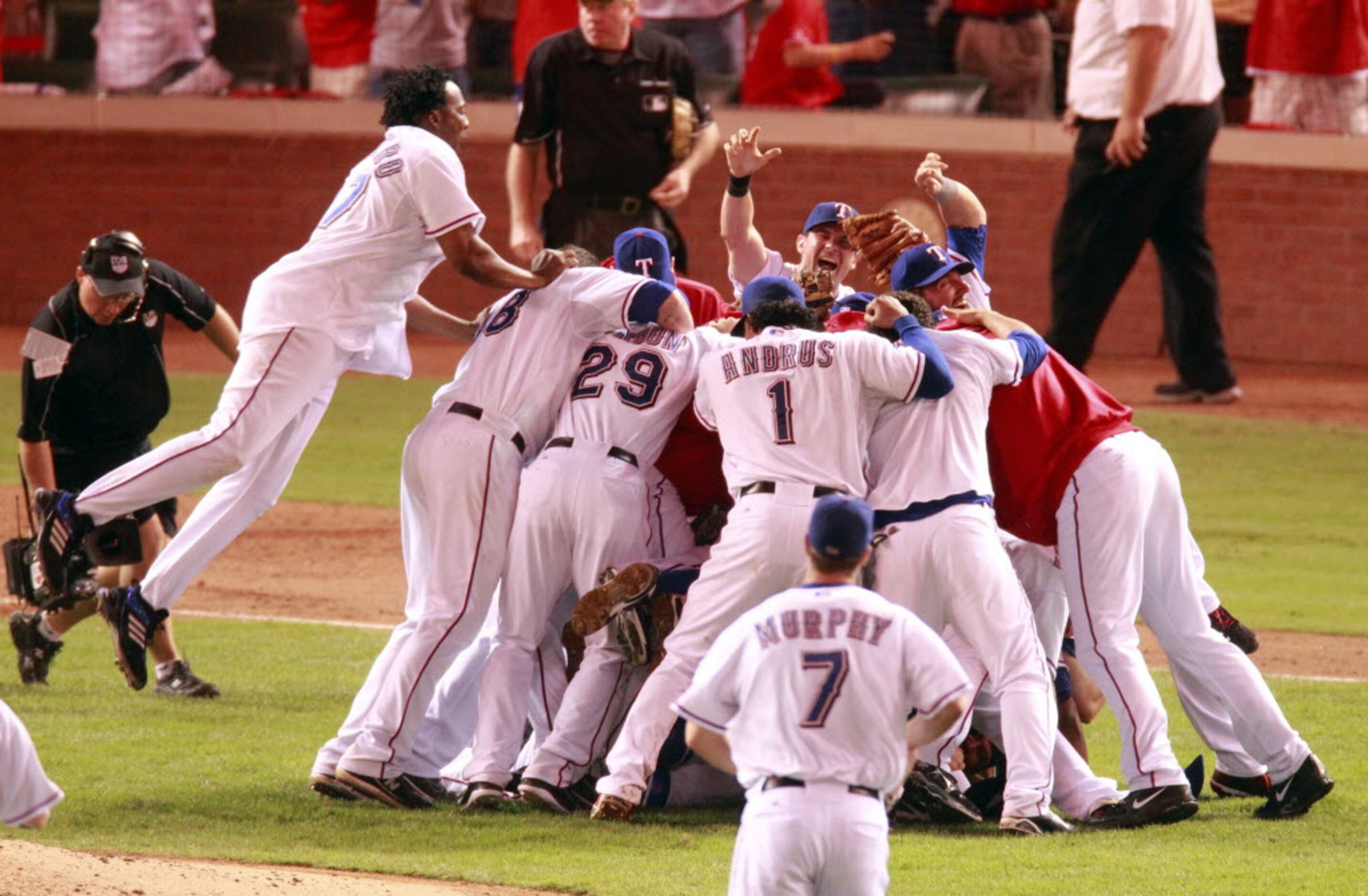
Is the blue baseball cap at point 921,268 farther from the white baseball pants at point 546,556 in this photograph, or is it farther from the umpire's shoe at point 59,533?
the umpire's shoe at point 59,533

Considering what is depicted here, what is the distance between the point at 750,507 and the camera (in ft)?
22.0

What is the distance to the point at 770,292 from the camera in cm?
709

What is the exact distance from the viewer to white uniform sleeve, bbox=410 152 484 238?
297 inches

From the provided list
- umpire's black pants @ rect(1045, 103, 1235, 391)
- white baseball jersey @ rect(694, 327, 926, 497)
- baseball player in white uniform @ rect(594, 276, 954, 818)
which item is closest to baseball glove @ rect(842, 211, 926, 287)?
baseball player in white uniform @ rect(594, 276, 954, 818)

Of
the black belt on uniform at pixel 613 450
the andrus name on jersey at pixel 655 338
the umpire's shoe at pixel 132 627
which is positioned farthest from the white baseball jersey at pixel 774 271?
the umpire's shoe at pixel 132 627

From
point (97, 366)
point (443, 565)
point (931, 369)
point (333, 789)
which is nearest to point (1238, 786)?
point (931, 369)

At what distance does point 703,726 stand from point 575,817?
A: 7.08ft

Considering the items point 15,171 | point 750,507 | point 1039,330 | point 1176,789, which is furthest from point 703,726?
point 15,171

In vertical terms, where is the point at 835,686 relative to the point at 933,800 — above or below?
above

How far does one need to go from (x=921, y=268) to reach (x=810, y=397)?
3.05 feet

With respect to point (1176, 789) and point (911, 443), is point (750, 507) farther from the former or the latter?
point (1176, 789)

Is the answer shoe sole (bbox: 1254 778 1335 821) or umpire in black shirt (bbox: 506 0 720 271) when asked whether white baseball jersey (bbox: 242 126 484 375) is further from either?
umpire in black shirt (bbox: 506 0 720 271)

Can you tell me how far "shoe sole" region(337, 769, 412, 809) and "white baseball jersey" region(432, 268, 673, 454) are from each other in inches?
51.1

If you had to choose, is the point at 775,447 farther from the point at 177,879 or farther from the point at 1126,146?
the point at 1126,146
